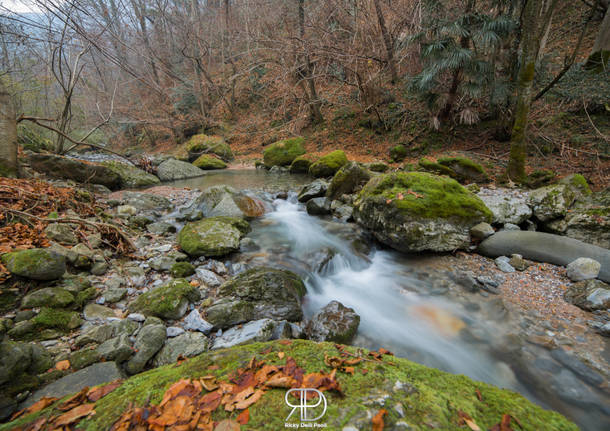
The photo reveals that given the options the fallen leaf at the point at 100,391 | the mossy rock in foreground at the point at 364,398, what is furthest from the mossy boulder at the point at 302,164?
the fallen leaf at the point at 100,391

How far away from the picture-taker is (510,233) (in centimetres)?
417

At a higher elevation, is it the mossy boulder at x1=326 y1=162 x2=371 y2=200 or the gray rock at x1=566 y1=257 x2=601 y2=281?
the mossy boulder at x1=326 y1=162 x2=371 y2=200

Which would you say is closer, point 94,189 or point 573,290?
point 573,290

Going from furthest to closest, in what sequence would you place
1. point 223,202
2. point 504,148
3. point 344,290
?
point 504,148 → point 223,202 → point 344,290

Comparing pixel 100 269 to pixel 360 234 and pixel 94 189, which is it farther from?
pixel 94 189

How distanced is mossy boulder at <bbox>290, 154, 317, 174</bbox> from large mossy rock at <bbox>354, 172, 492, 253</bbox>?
7.00 metres

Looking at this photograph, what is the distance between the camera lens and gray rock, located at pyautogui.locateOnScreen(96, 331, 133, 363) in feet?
6.84

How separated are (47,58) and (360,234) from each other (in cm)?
846

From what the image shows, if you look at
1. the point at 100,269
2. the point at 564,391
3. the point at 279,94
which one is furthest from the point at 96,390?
the point at 279,94

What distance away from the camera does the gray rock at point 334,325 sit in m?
2.87

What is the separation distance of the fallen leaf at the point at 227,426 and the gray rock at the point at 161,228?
5.07 metres

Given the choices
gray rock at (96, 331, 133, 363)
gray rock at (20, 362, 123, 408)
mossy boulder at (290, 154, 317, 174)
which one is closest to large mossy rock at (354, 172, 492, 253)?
gray rock at (96, 331, 133, 363)

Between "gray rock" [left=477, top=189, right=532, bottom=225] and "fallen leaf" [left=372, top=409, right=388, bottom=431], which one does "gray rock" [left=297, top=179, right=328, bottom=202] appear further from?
"fallen leaf" [left=372, top=409, right=388, bottom=431]

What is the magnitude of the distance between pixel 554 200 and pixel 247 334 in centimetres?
578
